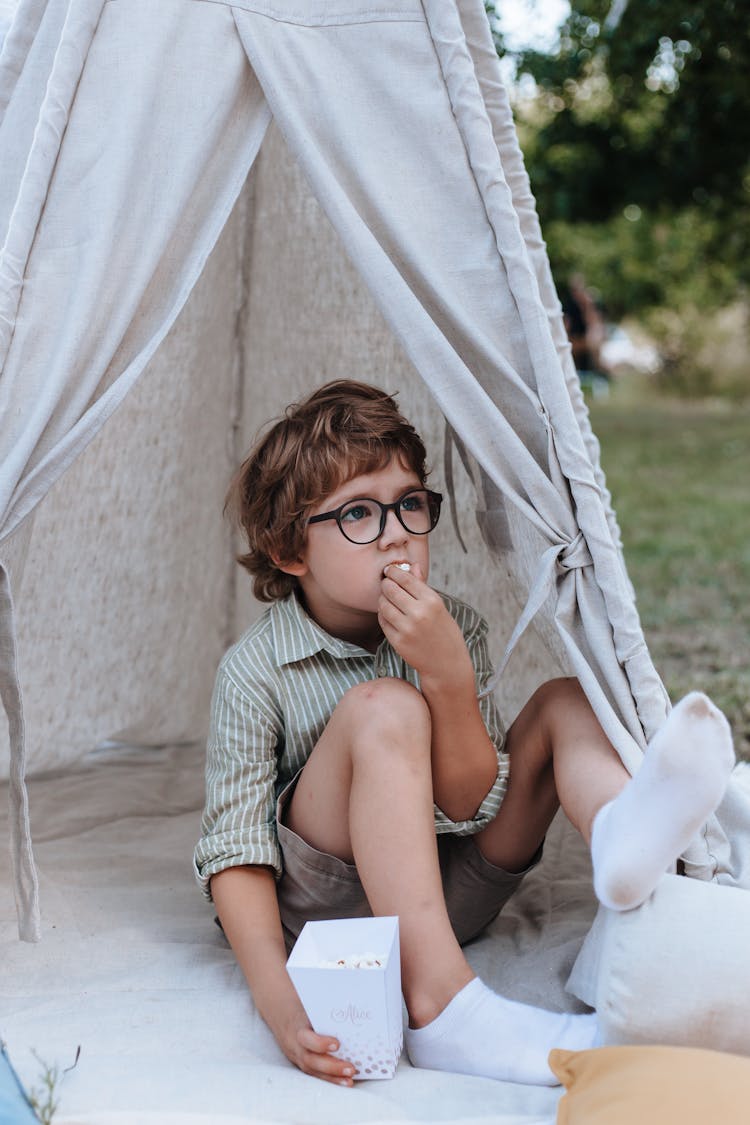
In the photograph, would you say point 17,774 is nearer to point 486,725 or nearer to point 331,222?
point 486,725

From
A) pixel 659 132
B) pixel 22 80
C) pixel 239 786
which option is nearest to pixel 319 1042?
pixel 239 786

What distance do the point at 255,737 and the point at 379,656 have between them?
233 millimetres

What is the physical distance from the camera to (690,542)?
5492 mm

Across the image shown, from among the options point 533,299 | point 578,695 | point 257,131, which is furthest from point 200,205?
point 578,695

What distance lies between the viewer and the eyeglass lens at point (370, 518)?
1.86m

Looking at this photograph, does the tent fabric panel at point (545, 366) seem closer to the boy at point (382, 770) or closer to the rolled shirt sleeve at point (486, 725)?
the boy at point (382, 770)

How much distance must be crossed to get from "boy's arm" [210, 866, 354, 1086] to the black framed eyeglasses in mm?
518

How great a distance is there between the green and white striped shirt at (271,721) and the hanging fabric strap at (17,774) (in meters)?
0.24

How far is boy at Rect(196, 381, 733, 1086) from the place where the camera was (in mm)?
1591

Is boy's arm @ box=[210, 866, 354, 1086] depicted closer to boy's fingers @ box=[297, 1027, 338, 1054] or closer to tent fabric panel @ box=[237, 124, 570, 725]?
boy's fingers @ box=[297, 1027, 338, 1054]

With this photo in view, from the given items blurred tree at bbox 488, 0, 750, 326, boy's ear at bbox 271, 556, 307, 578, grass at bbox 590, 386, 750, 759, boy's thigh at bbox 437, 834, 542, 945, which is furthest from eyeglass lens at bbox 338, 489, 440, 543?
blurred tree at bbox 488, 0, 750, 326

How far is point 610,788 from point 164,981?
76 centimetres

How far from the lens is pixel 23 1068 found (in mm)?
1576

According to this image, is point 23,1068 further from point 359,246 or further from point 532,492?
point 359,246
